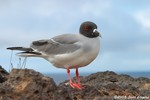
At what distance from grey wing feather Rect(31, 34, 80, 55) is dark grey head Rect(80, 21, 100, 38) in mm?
308

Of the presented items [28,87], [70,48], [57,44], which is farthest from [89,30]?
[28,87]

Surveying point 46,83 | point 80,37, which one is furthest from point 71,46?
point 46,83

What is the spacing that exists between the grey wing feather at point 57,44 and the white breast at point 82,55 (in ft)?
0.54

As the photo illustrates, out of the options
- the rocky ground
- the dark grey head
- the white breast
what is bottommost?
the rocky ground

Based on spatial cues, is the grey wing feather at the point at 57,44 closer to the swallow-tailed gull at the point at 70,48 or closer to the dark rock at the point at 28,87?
the swallow-tailed gull at the point at 70,48

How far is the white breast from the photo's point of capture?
10.2 meters

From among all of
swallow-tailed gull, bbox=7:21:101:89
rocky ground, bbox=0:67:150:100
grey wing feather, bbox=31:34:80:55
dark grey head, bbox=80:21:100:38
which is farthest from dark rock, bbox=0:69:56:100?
dark grey head, bbox=80:21:100:38

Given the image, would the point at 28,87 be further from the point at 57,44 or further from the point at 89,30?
the point at 89,30

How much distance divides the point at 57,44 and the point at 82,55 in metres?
0.79

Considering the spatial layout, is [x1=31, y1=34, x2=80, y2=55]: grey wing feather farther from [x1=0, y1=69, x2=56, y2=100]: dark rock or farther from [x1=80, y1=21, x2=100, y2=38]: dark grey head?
[x1=0, y1=69, x2=56, y2=100]: dark rock

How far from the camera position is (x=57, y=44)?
10.7 meters

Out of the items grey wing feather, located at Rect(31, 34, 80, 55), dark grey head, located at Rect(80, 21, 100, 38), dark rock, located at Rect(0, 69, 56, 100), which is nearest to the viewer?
dark rock, located at Rect(0, 69, 56, 100)

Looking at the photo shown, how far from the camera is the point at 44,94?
8.01m

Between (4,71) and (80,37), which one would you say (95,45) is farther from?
(4,71)
